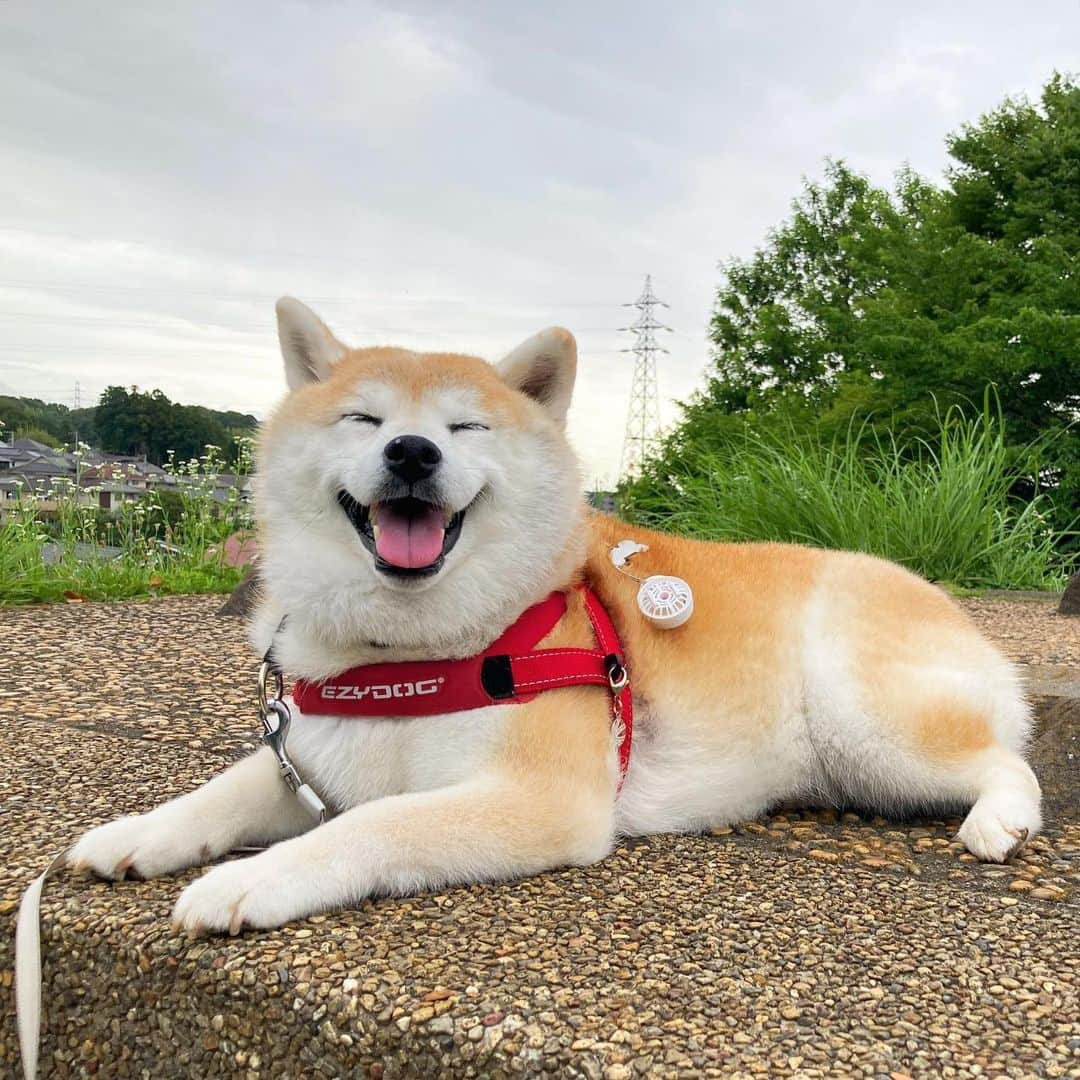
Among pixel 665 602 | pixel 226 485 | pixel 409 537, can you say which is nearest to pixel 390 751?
pixel 409 537

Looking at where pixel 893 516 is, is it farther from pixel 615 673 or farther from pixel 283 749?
pixel 283 749

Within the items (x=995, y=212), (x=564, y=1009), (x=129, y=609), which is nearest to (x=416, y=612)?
(x=564, y=1009)

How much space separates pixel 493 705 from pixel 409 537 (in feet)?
1.25

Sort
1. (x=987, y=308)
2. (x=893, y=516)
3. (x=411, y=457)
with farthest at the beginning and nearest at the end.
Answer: (x=987, y=308) → (x=893, y=516) → (x=411, y=457)

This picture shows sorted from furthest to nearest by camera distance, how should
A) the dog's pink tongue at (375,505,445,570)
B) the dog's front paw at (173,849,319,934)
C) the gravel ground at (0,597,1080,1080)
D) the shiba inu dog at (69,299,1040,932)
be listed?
the dog's pink tongue at (375,505,445,570)
the shiba inu dog at (69,299,1040,932)
the dog's front paw at (173,849,319,934)
the gravel ground at (0,597,1080,1080)

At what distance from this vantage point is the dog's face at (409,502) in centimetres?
219

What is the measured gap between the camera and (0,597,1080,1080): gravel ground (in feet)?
5.32

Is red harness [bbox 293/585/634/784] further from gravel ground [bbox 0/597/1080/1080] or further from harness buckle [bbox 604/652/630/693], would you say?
gravel ground [bbox 0/597/1080/1080]

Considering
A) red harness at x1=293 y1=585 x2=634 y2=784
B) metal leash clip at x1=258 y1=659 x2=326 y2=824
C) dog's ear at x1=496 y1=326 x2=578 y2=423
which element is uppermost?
dog's ear at x1=496 y1=326 x2=578 y2=423

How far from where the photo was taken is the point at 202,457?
909 centimetres

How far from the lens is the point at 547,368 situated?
2.57 meters

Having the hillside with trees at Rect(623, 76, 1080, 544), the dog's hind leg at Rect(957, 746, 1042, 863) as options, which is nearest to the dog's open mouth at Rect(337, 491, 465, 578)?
the dog's hind leg at Rect(957, 746, 1042, 863)

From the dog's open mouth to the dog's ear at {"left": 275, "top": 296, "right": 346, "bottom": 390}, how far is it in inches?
17.6

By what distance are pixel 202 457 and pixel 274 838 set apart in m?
7.21
